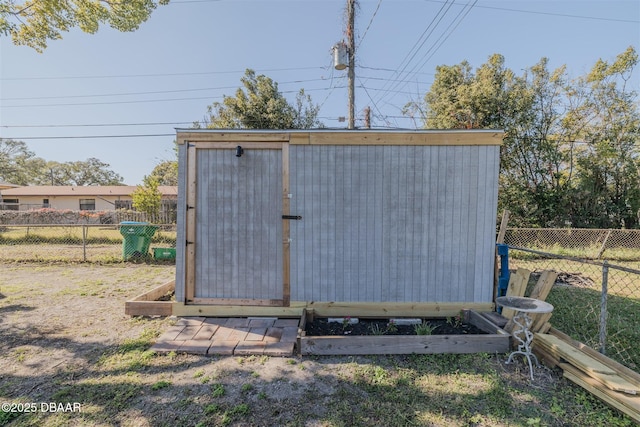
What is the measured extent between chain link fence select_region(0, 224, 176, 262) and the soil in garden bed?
6.05 metres

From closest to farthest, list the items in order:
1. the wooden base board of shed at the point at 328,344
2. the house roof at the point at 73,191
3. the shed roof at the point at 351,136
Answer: the wooden base board of shed at the point at 328,344 < the shed roof at the point at 351,136 < the house roof at the point at 73,191

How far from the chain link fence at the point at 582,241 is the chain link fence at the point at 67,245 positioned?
34.6 feet

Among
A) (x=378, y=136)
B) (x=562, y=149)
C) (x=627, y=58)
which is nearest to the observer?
(x=378, y=136)

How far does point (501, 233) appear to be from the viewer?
191 inches

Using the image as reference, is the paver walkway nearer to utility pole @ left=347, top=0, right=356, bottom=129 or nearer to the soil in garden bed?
the soil in garden bed

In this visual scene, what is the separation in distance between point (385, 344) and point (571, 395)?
4.75 ft

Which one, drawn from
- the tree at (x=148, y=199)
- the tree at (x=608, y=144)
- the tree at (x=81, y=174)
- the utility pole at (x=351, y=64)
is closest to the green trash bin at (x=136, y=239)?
the tree at (x=148, y=199)

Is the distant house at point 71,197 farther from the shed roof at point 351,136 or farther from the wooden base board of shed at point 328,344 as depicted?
the wooden base board of shed at point 328,344

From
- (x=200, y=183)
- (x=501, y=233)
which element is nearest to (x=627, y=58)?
(x=501, y=233)

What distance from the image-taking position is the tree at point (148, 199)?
1277 centimetres

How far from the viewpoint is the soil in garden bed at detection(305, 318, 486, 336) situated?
321 centimetres

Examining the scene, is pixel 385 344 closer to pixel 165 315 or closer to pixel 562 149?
pixel 165 315

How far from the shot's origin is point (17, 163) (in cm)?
3822

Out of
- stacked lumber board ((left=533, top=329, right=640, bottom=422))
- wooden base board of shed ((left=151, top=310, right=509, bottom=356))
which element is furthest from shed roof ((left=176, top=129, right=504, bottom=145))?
stacked lumber board ((left=533, top=329, right=640, bottom=422))
